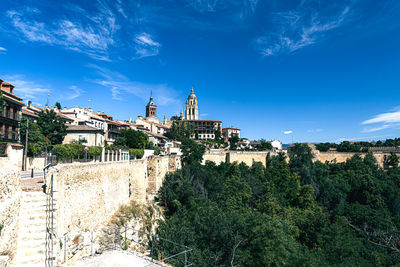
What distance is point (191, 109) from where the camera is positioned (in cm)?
13938

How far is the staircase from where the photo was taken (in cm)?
884

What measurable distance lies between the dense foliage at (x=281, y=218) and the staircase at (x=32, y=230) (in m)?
10.2

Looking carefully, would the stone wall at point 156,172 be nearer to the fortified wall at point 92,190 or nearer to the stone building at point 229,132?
the fortified wall at point 92,190

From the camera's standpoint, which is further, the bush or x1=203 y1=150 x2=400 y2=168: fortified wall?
x1=203 y1=150 x2=400 y2=168: fortified wall

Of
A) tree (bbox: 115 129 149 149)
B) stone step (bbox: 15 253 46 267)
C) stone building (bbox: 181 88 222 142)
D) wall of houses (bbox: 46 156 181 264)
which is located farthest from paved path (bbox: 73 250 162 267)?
stone building (bbox: 181 88 222 142)

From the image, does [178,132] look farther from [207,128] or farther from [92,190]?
[92,190]

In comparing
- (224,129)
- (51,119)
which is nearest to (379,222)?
(51,119)

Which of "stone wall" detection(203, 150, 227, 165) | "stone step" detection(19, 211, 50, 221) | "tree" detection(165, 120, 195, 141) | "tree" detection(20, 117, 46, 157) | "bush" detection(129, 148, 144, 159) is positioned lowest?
"stone step" detection(19, 211, 50, 221)

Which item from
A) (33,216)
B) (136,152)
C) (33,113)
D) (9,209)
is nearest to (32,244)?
(33,216)

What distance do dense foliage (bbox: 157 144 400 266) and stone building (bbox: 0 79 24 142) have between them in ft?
62.0

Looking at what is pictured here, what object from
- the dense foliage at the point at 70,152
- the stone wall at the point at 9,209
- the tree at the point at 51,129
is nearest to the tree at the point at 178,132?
the tree at the point at 51,129

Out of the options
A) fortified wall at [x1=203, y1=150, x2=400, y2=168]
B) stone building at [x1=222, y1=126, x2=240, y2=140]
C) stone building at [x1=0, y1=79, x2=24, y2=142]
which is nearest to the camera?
stone building at [x1=0, y1=79, x2=24, y2=142]

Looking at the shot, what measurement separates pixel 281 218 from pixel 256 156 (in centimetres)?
3337

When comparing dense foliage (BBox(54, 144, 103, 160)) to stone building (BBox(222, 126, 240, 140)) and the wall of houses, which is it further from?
stone building (BBox(222, 126, 240, 140))
